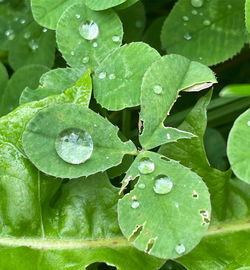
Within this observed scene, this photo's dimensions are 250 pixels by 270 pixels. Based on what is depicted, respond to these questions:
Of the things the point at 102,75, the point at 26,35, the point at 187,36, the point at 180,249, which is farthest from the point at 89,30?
the point at 180,249

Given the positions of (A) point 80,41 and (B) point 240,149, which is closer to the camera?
(B) point 240,149

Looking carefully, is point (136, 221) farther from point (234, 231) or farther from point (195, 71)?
point (195, 71)

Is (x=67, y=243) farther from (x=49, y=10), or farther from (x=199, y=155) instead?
(x=49, y=10)

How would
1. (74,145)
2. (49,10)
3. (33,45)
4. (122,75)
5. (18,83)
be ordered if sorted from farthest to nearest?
(33,45), (18,83), (49,10), (122,75), (74,145)

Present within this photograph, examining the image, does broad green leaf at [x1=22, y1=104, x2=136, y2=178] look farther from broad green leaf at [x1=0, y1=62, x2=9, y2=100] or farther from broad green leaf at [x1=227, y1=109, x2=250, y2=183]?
broad green leaf at [x1=0, y1=62, x2=9, y2=100]

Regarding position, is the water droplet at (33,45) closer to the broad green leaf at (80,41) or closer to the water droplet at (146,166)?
the broad green leaf at (80,41)

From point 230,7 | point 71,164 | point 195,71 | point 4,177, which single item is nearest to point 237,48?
point 230,7

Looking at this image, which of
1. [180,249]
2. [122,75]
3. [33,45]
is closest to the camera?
[180,249]
